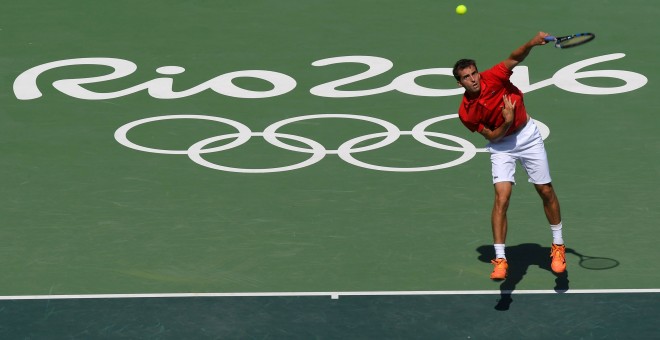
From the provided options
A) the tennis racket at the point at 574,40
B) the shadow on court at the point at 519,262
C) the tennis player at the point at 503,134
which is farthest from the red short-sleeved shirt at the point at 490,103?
the shadow on court at the point at 519,262

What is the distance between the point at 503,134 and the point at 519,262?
187 cm

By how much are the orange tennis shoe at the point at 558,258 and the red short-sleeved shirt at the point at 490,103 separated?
4.95ft

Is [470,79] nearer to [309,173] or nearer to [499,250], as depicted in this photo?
[499,250]

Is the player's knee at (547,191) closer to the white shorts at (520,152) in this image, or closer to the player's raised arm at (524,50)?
the white shorts at (520,152)

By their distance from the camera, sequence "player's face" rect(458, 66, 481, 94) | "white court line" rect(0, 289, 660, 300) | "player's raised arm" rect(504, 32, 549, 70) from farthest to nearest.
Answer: "white court line" rect(0, 289, 660, 300) < "player's face" rect(458, 66, 481, 94) < "player's raised arm" rect(504, 32, 549, 70)

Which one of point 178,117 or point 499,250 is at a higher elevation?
point 499,250

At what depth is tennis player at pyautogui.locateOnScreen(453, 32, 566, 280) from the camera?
54.3 ft

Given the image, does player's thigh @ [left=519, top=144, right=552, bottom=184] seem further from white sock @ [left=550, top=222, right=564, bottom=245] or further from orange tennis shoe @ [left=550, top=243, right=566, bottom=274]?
orange tennis shoe @ [left=550, top=243, right=566, bottom=274]

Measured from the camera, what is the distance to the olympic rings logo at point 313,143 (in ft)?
69.3

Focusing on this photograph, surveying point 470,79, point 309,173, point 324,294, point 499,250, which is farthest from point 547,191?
point 309,173

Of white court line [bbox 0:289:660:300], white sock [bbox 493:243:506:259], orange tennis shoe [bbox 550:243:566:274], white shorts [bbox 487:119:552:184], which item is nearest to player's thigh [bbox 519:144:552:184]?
white shorts [bbox 487:119:552:184]

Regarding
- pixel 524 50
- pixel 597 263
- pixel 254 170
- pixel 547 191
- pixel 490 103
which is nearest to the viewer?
pixel 524 50

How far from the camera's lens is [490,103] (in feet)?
54.6

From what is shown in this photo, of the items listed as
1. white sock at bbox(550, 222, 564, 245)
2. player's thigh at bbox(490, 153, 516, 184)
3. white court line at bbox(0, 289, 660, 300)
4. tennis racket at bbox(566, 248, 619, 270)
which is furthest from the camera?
tennis racket at bbox(566, 248, 619, 270)
